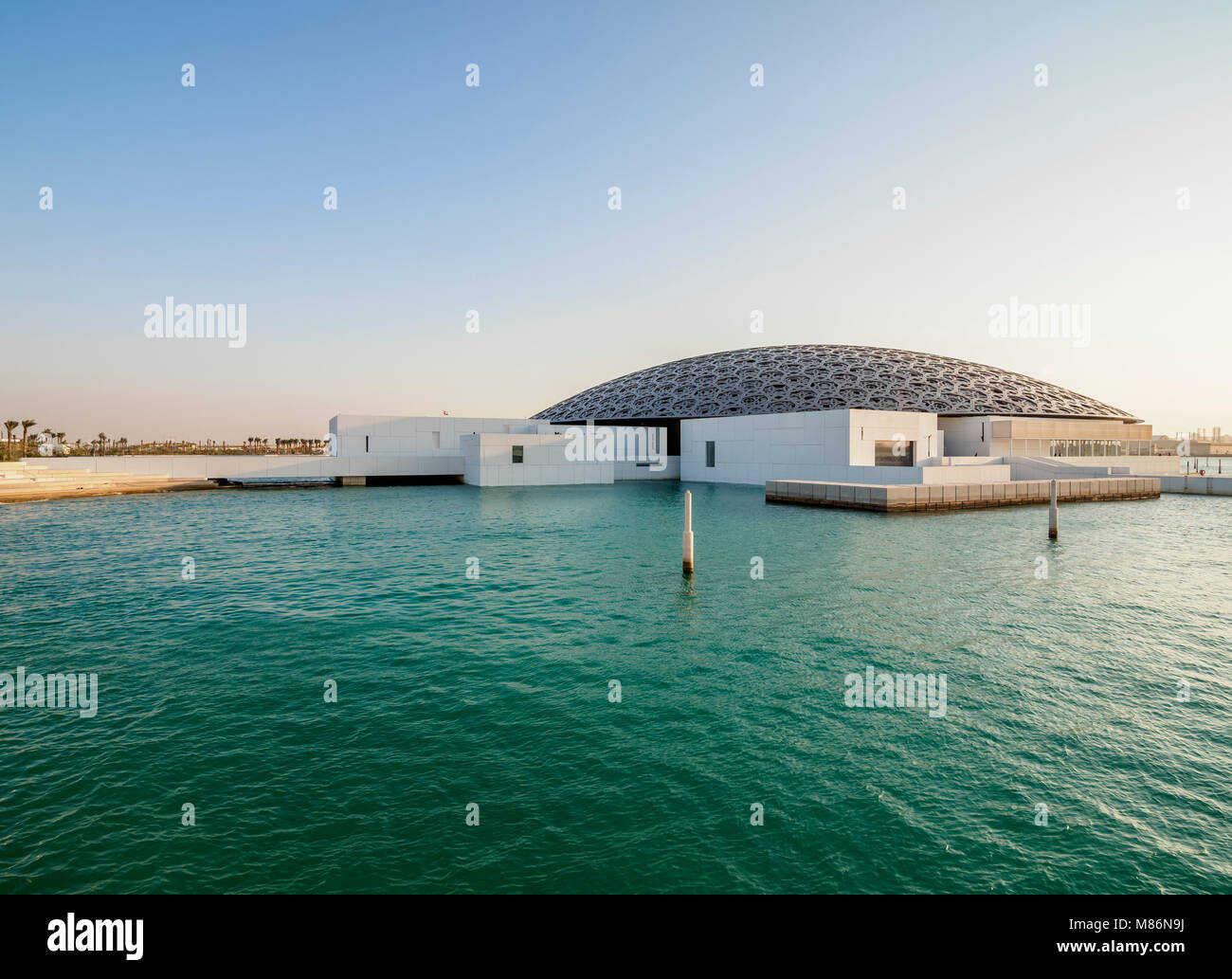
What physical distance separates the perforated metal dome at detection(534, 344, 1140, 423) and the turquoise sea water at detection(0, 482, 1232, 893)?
50.2 metres

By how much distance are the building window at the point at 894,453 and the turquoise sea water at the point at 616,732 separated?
29552 mm

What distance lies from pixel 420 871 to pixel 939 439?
180 ft

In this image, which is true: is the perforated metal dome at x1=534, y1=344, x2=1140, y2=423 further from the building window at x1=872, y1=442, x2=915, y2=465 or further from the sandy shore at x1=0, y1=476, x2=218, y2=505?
the sandy shore at x1=0, y1=476, x2=218, y2=505

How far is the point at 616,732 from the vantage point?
337 inches

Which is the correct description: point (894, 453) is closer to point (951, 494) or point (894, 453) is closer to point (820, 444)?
point (820, 444)

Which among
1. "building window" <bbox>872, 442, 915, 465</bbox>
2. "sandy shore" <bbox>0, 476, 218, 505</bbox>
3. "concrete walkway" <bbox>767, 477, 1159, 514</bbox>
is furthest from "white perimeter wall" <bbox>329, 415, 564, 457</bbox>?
"building window" <bbox>872, 442, 915, 465</bbox>

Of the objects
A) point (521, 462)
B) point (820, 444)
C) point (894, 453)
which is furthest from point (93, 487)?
point (894, 453)

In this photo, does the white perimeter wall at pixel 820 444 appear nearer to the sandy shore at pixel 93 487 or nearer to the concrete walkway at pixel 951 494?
the concrete walkway at pixel 951 494

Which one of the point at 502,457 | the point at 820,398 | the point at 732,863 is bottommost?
the point at 732,863

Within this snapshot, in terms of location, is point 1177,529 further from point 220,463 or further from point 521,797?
point 220,463

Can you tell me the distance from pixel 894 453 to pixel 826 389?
75.4 feet

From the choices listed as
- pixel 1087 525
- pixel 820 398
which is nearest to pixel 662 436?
pixel 820 398

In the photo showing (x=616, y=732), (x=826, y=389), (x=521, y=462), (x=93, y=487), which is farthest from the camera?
(x=826, y=389)
